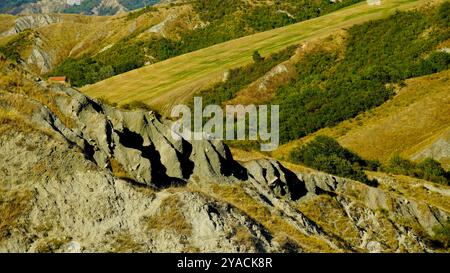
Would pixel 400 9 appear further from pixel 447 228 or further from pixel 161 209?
pixel 161 209

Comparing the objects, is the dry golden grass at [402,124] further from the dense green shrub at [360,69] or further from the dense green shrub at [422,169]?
the dense green shrub at [422,169]

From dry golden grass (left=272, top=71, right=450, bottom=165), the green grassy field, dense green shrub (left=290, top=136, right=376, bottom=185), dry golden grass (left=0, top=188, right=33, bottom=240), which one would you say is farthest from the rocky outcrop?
the green grassy field

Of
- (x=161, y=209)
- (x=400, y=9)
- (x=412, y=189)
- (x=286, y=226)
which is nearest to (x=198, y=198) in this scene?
(x=161, y=209)

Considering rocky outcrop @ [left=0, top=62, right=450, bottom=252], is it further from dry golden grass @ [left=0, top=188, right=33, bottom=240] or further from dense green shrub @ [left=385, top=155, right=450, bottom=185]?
dense green shrub @ [left=385, top=155, right=450, bottom=185]

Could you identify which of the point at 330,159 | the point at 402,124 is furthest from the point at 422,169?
the point at 402,124

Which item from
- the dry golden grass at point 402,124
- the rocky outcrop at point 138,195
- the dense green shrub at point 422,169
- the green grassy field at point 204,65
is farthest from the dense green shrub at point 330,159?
the green grassy field at point 204,65

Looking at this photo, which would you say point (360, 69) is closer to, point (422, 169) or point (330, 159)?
point (422, 169)
